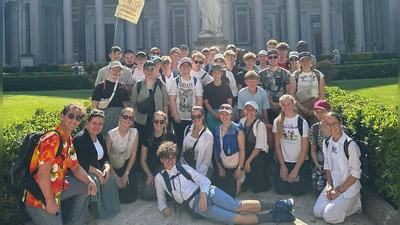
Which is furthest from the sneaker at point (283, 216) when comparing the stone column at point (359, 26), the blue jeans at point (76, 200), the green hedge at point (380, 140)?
the stone column at point (359, 26)

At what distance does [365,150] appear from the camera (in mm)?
6645

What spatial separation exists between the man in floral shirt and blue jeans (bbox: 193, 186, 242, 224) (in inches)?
66.8

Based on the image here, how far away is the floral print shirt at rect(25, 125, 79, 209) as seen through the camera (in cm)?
524

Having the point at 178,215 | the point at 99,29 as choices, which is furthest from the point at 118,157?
the point at 99,29

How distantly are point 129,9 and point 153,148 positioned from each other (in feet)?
18.0

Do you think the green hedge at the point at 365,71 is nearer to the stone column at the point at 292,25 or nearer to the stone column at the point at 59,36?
the stone column at the point at 292,25

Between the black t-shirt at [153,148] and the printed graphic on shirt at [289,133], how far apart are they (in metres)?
2.02

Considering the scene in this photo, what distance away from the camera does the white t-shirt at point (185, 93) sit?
838cm

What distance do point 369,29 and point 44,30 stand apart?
35.4 meters

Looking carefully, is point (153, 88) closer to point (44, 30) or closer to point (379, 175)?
point (379, 175)

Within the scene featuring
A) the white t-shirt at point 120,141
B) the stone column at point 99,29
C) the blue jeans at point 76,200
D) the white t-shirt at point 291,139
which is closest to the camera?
the blue jeans at point 76,200

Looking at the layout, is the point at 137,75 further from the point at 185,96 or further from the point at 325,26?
the point at 325,26

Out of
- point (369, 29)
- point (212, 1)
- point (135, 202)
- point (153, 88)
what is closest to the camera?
point (135, 202)

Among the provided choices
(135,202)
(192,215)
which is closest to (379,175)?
(192,215)
